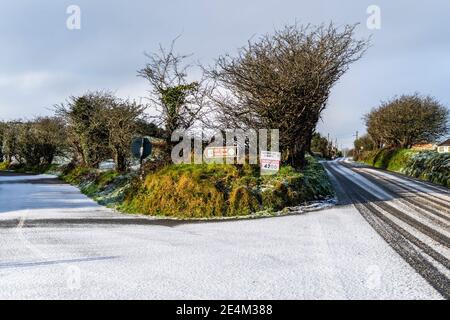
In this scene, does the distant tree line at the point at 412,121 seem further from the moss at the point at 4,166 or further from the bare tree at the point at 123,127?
the moss at the point at 4,166

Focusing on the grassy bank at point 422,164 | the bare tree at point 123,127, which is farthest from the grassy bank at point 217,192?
the grassy bank at point 422,164

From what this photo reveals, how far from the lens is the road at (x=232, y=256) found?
485cm

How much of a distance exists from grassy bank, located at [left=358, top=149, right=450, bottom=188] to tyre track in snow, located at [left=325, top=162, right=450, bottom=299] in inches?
275

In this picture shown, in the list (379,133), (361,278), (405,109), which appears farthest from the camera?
(379,133)

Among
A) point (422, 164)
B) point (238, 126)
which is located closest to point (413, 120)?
point (422, 164)

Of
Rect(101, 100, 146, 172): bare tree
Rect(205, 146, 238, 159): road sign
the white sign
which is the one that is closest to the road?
the white sign

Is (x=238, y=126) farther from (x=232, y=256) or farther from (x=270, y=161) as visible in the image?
(x=232, y=256)

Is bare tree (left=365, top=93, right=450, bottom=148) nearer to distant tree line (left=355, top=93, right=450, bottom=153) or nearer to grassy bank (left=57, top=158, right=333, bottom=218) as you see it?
distant tree line (left=355, top=93, right=450, bottom=153)

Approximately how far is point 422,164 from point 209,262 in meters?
22.8

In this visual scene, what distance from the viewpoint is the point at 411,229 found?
8.80 m

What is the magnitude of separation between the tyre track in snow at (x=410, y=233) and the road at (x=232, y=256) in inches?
1.1
